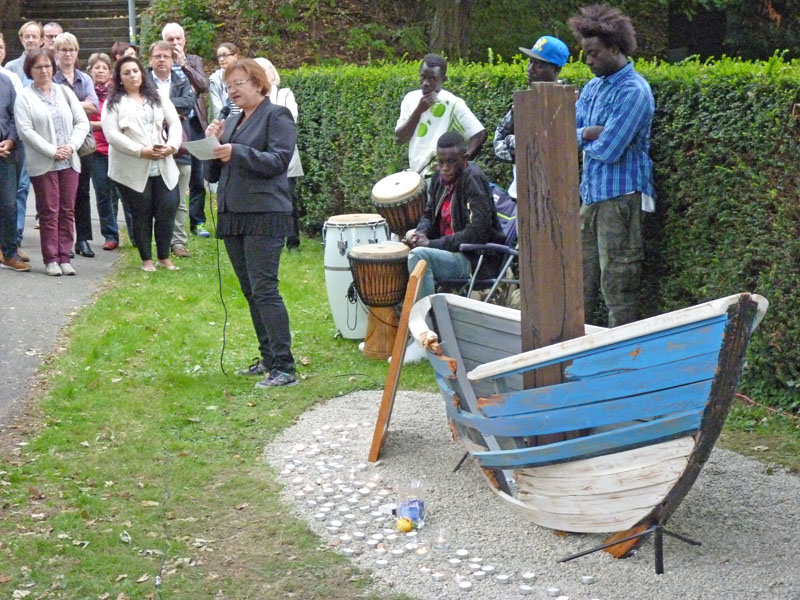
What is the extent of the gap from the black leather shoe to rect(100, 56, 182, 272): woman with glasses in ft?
3.58

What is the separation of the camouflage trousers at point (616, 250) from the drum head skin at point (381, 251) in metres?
1.50

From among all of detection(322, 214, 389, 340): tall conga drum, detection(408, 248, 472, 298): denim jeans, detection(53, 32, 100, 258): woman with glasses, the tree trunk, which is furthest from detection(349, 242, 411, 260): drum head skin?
the tree trunk

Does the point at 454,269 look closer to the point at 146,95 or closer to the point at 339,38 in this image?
the point at 146,95

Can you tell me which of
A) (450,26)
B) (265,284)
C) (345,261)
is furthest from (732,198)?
(450,26)

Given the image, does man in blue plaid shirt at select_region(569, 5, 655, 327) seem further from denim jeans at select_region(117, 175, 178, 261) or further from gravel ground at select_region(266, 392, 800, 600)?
denim jeans at select_region(117, 175, 178, 261)

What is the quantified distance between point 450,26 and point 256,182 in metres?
13.0

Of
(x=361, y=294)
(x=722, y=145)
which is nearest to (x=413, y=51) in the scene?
(x=361, y=294)

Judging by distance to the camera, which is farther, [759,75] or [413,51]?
[413,51]

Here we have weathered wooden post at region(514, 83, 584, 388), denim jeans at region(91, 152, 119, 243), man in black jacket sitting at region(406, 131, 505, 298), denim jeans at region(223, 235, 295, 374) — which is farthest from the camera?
denim jeans at region(91, 152, 119, 243)

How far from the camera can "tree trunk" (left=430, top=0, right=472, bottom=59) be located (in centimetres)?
1920

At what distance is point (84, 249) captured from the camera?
11.9 metres

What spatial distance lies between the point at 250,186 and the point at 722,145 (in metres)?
3.03

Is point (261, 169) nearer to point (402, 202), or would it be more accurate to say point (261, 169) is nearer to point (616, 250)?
point (402, 202)

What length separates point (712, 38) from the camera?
22.5m
